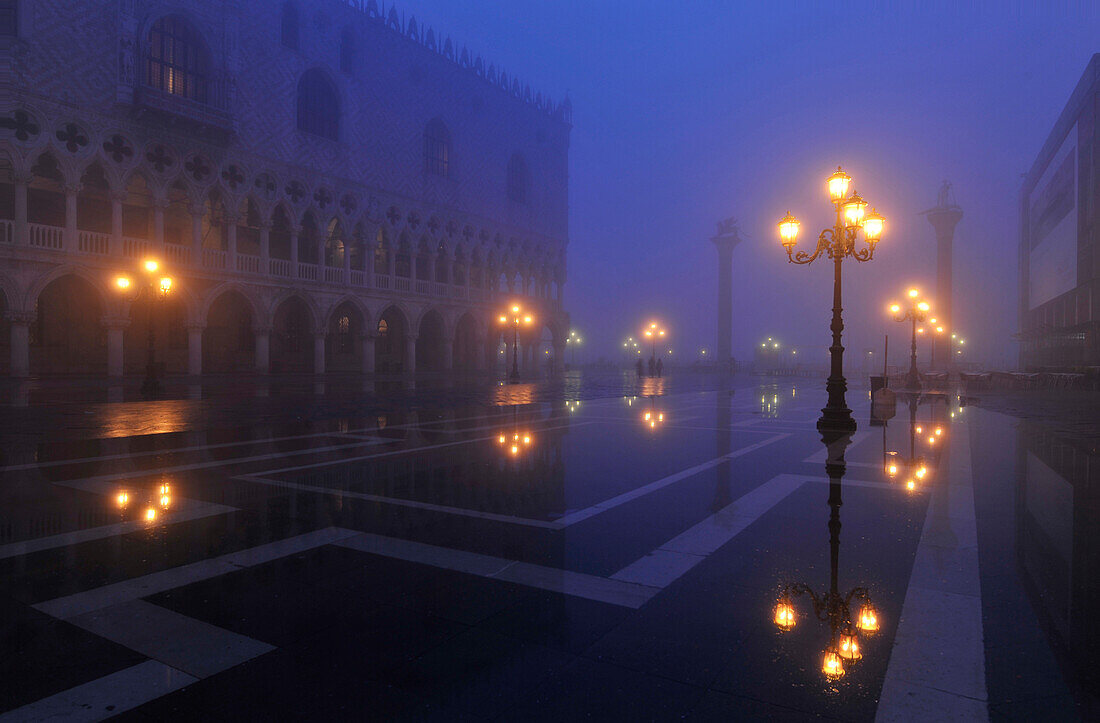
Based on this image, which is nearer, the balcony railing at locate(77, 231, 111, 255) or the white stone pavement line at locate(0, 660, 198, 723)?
the white stone pavement line at locate(0, 660, 198, 723)

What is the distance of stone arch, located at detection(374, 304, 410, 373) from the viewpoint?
4097cm

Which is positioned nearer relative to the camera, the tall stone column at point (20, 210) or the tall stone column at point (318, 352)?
the tall stone column at point (20, 210)

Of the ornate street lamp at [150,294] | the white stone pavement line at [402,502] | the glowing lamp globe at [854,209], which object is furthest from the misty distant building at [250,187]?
the glowing lamp globe at [854,209]

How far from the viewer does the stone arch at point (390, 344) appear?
1613 inches

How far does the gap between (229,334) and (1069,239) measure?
177ft

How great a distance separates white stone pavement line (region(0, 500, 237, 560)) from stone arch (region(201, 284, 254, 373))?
2860cm

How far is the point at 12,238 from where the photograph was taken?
2402cm

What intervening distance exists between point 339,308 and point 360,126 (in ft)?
37.1

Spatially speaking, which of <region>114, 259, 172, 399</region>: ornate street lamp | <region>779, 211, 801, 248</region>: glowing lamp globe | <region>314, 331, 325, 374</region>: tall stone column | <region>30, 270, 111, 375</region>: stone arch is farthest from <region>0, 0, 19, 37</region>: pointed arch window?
<region>779, 211, 801, 248</region>: glowing lamp globe

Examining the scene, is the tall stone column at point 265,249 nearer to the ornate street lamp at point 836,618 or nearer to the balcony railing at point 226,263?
the balcony railing at point 226,263

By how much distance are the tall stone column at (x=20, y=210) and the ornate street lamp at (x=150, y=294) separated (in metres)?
3.33

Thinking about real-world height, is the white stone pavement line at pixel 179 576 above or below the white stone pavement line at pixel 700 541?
below

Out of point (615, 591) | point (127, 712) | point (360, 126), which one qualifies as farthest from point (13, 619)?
point (360, 126)

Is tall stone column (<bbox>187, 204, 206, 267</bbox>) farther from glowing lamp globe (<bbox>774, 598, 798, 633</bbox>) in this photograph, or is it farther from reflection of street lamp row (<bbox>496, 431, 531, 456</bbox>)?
glowing lamp globe (<bbox>774, 598, 798, 633</bbox>)
